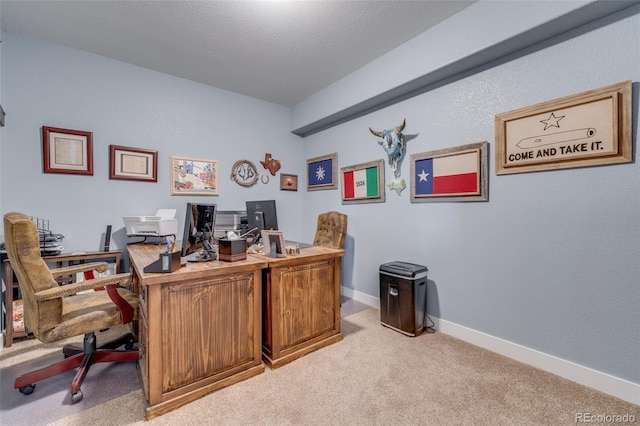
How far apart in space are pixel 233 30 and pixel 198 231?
6.22 ft

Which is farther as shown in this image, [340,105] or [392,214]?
[340,105]

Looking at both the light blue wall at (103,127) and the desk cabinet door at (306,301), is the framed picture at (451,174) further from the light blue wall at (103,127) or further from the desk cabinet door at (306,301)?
the light blue wall at (103,127)

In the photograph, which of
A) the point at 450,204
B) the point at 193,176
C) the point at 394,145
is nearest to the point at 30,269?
the point at 193,176

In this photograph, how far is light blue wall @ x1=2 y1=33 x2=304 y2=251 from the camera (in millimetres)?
2508

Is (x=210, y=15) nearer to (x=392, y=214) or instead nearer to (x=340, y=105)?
(x=340, y=105)

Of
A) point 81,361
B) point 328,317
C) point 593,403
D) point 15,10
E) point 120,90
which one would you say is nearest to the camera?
point 593,403

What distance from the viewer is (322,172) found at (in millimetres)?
4082

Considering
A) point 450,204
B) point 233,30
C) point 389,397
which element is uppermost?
point 233,30

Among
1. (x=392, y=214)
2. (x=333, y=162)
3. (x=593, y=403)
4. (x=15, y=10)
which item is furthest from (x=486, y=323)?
(x=15, y=10)

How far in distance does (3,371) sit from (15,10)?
9.49 feet

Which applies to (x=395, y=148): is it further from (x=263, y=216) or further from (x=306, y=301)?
(x=306, y=301)

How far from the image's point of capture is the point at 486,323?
2.30 m

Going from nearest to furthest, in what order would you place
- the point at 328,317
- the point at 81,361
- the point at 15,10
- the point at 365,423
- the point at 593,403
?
the point at 365,423, the point at 593,403, the point at 81,361, the point at 15,10, the point at 328,317

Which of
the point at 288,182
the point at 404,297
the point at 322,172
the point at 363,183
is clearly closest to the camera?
the point at 404,297
